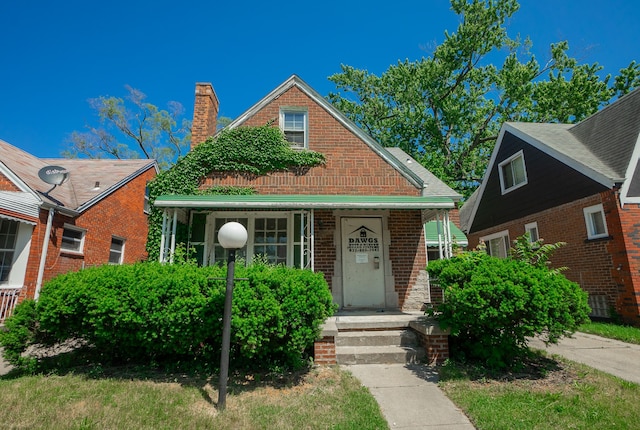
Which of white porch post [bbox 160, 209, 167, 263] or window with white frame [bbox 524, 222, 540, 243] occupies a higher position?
window with white frame [bbox 524, 222, 540, 243]

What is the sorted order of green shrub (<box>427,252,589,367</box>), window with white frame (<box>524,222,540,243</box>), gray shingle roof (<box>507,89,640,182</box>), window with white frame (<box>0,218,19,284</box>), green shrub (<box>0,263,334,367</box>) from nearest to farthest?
green shrub (<box>0,263,334,367</box>)
green shrub (<box>427,252,589,367</box>)
window with white frame (<box>0,218,19,284</box>)
gray shingle roof (<box>507,89,640,182</box>)
window with white frame (<box>524,222,540,243</box>)

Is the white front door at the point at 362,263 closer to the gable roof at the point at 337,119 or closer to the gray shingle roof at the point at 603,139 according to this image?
the gable roof at the point at 337,119

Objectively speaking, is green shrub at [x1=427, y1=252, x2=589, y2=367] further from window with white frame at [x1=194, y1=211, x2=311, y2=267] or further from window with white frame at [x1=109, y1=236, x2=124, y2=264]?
window with white frame at [x1=109, y1=236, x2=124, y2=264]

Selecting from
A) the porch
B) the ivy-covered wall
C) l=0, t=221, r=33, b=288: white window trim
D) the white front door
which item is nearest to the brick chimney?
the ivy-covered wall

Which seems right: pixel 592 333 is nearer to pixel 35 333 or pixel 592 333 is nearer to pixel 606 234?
pixel 606 234

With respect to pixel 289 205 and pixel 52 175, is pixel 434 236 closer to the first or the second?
pixel 289 205

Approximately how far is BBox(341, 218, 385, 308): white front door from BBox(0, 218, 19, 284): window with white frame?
365 inches

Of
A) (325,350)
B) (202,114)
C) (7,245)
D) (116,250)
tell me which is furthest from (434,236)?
(116,250)

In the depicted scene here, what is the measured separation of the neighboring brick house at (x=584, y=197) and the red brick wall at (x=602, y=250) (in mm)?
26

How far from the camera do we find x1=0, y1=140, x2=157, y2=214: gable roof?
9305 millimetres

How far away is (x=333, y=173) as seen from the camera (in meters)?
8.98

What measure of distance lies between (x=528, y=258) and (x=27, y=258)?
482 inches

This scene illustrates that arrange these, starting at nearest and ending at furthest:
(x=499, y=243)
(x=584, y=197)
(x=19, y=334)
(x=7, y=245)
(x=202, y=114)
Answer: (x=19, y=334) → (x=7, y=245) → (x=202, y=114) → (x=584, y=197) → (x=499, y=243)

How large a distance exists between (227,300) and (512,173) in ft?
45.5
